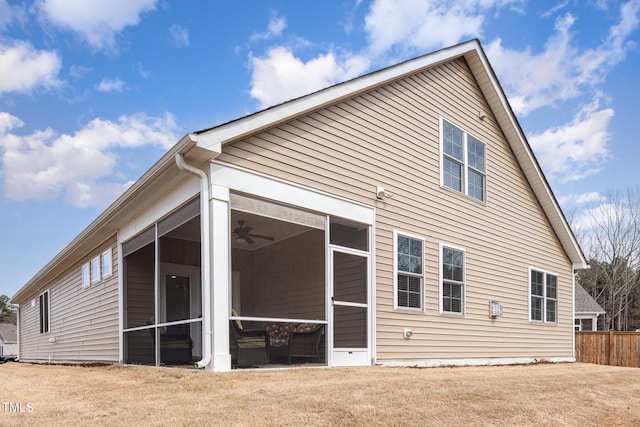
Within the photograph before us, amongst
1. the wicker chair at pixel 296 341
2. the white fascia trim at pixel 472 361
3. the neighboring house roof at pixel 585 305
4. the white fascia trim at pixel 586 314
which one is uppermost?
the wicker chair at pixel 296 341

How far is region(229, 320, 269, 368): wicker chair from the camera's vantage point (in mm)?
6594

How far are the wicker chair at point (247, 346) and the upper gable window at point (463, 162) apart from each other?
17.7ft

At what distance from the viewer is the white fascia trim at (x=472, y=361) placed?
889 centimetres

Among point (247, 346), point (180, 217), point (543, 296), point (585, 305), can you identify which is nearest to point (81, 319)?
point (180, 217)

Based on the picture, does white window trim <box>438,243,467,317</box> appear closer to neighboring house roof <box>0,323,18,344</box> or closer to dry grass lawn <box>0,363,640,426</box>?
dry grass lawn <box>0,363,640,426</box>

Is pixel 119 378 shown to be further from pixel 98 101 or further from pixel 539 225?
pixel 98 101

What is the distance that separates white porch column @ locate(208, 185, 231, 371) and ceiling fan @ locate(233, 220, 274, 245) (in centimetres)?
83

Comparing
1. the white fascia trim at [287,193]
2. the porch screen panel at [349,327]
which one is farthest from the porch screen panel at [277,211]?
the porch screen panel at [349,327]

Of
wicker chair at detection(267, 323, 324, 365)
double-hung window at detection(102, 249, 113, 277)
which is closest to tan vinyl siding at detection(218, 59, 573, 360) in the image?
wicker chair at detection(267, 323, 324, 365)

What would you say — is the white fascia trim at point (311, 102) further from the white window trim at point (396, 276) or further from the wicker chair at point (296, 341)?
the wicker chair at point (296, 341)

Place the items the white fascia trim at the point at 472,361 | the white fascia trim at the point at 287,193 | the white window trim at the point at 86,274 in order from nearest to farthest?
the white fascia trim at the point at 287,193 < the white fascia trim at the point at 472,361 < the white window trim at the point at 86,274

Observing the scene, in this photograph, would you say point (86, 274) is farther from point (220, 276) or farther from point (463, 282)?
point (463, 282)

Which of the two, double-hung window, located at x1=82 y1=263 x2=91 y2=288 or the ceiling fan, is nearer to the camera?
the ceiling fan

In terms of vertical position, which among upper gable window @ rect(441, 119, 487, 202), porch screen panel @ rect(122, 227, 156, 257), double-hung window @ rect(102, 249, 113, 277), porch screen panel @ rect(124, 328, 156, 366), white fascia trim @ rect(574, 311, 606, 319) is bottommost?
white fascia trim @ rect(574, 311, 606, 319)
